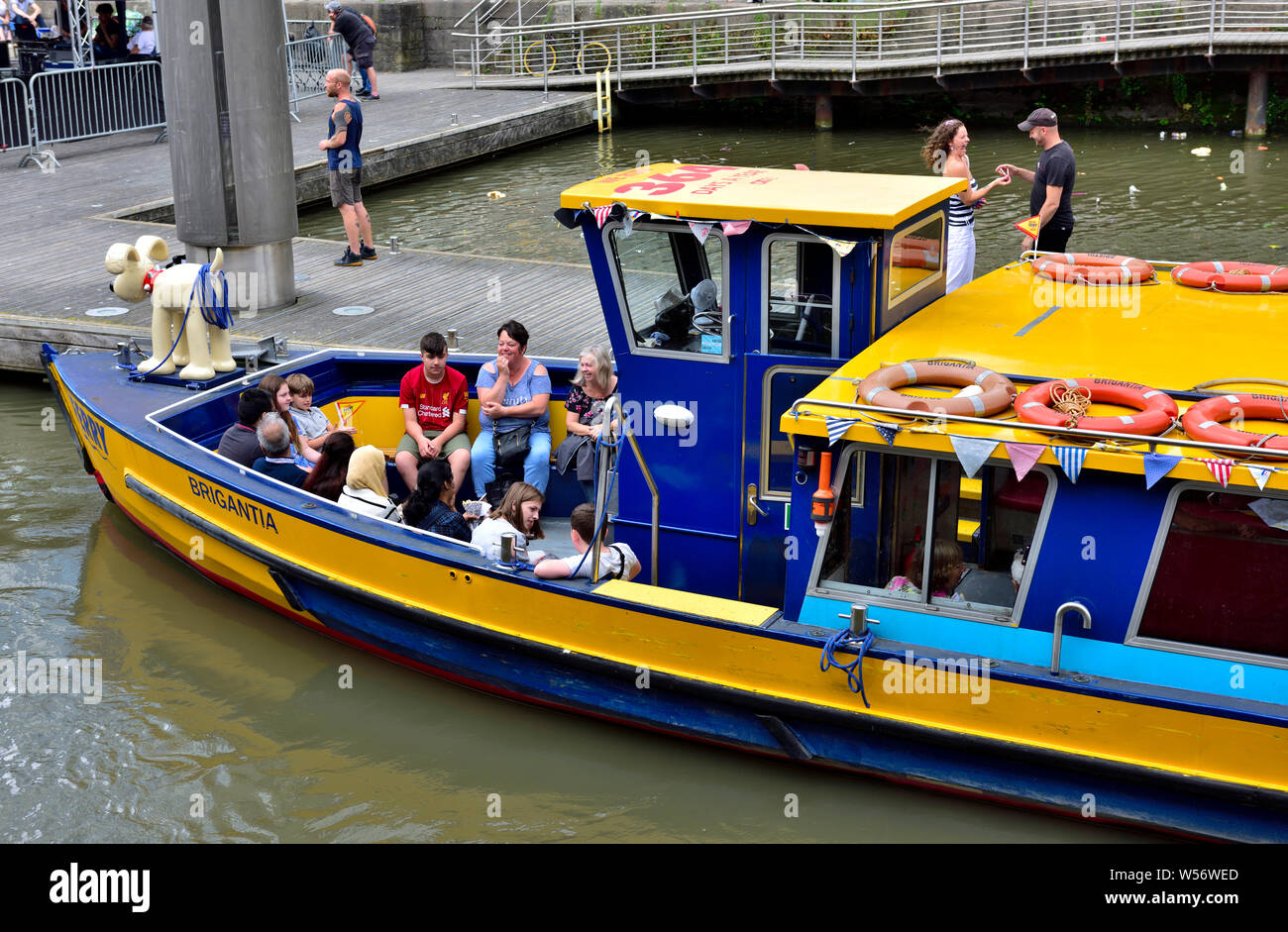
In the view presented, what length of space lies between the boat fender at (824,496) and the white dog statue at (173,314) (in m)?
5.10

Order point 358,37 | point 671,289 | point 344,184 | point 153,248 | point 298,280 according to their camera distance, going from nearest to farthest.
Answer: point 671,289
point 153,248
point 344,184
point 298,280
point 358,37

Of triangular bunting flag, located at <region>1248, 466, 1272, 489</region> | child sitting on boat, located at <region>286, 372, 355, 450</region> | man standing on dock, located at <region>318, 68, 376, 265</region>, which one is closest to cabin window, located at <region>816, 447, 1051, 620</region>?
triangular bunting flag, located at <region>1248, 466, 1272, 489</region>

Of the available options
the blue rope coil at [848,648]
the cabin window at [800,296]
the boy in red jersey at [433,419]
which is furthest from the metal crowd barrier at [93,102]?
the blue rope coil at [848,648]

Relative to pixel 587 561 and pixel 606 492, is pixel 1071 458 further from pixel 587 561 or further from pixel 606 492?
pixel 587 561

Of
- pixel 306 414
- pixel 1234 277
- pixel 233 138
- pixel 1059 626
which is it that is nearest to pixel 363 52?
pixel 233 138

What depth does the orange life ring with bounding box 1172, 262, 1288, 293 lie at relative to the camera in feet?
23.5

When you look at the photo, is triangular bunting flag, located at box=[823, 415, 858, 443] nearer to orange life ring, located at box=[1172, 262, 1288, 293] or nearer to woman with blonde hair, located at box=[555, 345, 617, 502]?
woman with blonde hair, located at box=[555, 345, 617, 502]

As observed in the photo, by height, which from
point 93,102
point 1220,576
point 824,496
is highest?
point 93,102

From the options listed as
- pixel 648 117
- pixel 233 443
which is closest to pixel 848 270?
pixel 233 443

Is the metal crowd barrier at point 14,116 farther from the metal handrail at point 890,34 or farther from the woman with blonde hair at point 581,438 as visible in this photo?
the woman with blonde hair at point 581,438

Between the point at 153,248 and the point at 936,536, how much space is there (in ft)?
20.8

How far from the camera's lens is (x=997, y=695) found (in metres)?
5.80

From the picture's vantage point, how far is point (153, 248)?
31.7ft

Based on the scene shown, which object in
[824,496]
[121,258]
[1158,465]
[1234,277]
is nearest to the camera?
[1158,465]
